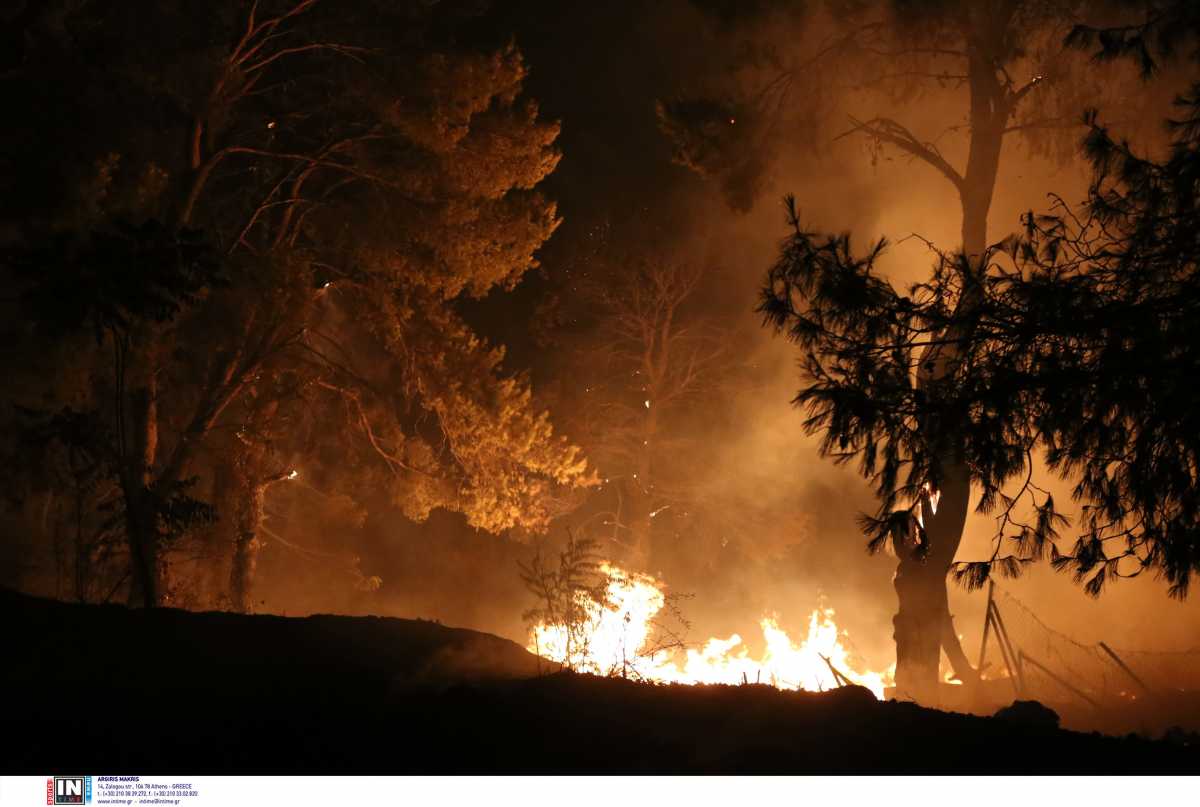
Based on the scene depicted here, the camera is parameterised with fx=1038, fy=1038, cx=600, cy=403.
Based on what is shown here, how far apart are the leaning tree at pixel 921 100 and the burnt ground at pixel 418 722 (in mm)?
5670

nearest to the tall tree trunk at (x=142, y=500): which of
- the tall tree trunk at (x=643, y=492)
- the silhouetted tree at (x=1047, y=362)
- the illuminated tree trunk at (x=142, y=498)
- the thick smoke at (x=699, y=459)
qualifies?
the illuminated tree trunk at (x=142, y=498)

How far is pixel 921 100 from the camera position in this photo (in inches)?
563

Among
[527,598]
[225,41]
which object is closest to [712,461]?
[527,598]

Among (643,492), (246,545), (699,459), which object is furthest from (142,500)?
(699,459)

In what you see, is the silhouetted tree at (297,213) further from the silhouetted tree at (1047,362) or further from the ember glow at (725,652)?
the silhouetted tree at (1047,362)

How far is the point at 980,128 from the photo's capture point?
12.4 meters

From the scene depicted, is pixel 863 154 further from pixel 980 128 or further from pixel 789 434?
pixel 789 434

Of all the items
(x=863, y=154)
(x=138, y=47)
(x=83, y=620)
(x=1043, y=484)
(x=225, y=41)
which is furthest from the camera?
(x=1043, y=484)

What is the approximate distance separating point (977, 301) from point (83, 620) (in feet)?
19.5

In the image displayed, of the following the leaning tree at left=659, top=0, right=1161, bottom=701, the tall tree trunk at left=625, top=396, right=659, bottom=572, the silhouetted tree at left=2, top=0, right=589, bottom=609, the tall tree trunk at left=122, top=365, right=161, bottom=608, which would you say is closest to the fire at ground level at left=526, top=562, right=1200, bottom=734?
the leaning tree at left=659, top=0, right=1161, bottom=701

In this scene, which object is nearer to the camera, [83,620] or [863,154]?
[83,620]

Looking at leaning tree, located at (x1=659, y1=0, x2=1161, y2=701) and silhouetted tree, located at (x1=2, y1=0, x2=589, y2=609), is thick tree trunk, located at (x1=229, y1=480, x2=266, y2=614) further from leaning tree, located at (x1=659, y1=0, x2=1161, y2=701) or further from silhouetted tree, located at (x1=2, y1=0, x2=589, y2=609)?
leaning tree, located at (x1=659, y1=0, x2=1161, y2=701)
